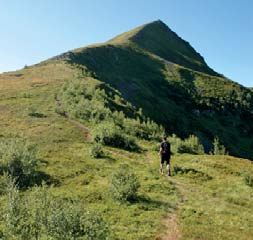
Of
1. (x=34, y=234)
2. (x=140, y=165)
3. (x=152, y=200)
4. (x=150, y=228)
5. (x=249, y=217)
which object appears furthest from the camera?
(x=140, y=165)

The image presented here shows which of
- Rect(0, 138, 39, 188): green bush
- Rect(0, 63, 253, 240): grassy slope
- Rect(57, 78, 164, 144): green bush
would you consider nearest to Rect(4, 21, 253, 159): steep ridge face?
Rect(57, 78, 164, 144): green bush

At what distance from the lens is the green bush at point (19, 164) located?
23.2m

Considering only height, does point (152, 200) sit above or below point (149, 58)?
below

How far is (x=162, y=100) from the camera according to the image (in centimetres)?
11338

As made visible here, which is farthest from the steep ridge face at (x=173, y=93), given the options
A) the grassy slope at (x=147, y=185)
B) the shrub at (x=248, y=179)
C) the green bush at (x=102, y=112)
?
the shrub at (x=248, y=179)

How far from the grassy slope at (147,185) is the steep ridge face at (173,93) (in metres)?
47.6

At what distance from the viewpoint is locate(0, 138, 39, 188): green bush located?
76.2ft

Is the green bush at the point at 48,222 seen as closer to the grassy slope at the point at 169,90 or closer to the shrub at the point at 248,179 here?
the shrub at the point at 248,179

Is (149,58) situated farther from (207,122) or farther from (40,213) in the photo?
(40,213)

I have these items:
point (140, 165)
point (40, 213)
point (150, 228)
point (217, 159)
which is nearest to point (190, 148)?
point (217, 159)

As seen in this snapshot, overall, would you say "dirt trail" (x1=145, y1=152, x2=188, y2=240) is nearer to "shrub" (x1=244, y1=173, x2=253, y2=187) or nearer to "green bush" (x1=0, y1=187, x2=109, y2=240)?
"green bush" (x1=0, y1=187, x2=109, y2=240)

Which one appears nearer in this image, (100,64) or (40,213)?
(40,213)

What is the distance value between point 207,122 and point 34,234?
104 m

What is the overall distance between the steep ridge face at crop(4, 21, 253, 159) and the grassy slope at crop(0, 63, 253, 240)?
47552 mm
